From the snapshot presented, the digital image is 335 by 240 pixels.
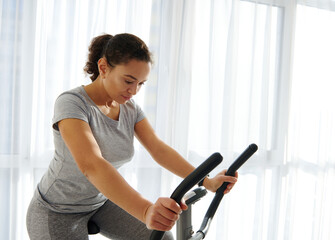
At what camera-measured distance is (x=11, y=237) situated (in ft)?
7.97

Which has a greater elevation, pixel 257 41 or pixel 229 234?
pixel 257 41

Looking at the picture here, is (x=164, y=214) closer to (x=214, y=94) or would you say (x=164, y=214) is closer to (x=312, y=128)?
(x=214, y=94)

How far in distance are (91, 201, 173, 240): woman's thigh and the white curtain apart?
0.90m

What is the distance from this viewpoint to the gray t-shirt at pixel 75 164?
154 centimetres

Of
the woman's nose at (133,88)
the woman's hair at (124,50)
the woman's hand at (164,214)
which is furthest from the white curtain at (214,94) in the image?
the woman's hand at (164,214)

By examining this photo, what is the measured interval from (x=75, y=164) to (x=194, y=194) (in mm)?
524

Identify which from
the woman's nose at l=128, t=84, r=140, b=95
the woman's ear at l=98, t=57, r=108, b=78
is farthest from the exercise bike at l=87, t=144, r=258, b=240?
the woman's ear at l=98, t=57, r=108, b=78

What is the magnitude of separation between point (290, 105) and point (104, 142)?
7.16ft

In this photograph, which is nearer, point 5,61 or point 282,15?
point 5,61

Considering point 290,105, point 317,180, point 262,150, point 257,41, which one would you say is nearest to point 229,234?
point 262,150

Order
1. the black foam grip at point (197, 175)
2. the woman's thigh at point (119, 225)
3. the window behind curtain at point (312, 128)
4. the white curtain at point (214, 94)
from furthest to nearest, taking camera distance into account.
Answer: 1. the window behind curtain at point (312, 128)
2. the white curtain at point (214, 94)
3. the woman's thigh at point (119, 225)
4. the black foam grip at point (197, 175)

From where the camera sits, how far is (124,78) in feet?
5.03

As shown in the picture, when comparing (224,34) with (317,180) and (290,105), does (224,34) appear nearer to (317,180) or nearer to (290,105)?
(290,105)

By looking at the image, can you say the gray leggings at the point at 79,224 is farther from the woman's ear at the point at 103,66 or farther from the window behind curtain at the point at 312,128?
the window behind curtain at the point at 312,128
